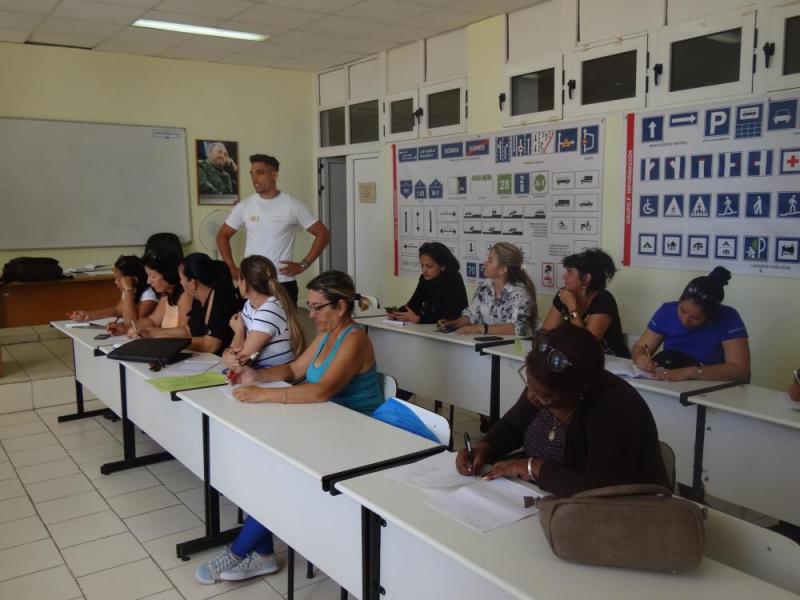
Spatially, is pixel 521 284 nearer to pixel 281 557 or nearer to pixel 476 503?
pixel 281 557

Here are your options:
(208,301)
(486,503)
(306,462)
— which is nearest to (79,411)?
(208,301)

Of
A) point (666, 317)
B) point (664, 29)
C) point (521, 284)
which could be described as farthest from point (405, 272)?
point (666, 317)

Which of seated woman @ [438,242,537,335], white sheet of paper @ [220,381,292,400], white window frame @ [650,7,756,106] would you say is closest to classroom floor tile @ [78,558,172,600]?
white sheet of paper @ [220,381,292,400]

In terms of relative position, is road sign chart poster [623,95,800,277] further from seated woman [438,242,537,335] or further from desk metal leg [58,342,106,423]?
desk metal leg [58,342,106,423]

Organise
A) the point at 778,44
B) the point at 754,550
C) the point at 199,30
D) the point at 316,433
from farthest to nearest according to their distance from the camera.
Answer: the point at 199,30 → the point at 778,44 → the point at 316,433 → the point at 754,550

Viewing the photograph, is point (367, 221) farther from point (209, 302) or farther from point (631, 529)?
point (631, 529)

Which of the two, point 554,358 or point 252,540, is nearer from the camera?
point 554,358

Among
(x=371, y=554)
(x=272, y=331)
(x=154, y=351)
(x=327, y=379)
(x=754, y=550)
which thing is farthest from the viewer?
(x=154, y=351)

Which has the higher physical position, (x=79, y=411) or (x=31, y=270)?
(x=31, y=270)

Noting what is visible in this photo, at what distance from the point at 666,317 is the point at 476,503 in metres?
1.93

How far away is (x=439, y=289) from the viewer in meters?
4.53

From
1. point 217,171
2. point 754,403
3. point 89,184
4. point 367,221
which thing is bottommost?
point 754,403

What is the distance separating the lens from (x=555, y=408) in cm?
165

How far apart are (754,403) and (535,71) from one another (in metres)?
3.38
